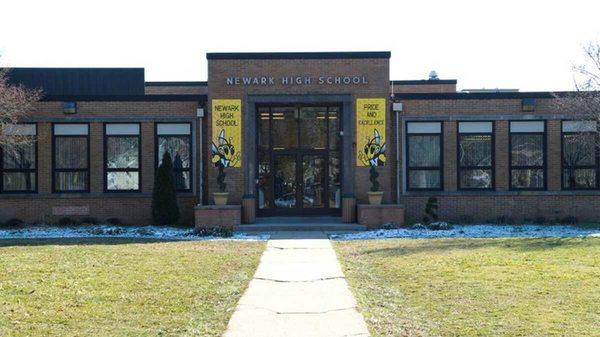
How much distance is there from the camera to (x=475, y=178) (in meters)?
23.5

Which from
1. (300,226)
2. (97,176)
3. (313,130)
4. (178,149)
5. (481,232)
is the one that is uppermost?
(313,130)

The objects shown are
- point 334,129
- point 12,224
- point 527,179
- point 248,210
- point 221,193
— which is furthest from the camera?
point 334,129

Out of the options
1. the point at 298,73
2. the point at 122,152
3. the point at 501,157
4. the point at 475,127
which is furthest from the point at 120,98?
the point at 501,157

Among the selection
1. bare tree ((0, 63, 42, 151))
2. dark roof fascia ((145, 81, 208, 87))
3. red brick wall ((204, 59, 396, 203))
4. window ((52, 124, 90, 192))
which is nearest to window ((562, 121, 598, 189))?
red brick wall ((204, 59, 396, 203))

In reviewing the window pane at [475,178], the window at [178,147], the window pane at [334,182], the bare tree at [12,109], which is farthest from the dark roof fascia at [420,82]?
the bare tree at [12,109]

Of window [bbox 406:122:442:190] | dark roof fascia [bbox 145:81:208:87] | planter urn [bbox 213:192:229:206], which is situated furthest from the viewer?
dark roof fascia [bbox 145:81:208:87]

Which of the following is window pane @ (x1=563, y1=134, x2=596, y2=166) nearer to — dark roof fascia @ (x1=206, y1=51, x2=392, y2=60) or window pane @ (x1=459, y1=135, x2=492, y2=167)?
window pane @ (x1=459, y1=135, x2=492, y2=167)

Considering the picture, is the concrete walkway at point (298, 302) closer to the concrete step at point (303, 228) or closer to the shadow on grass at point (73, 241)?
the shadow on grass at point (73, 241)

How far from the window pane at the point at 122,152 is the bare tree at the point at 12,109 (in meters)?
2.47

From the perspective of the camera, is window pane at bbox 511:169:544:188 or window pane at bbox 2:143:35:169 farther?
window pane at bbox 2:143:35:169

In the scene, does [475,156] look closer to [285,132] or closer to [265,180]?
[285,132]

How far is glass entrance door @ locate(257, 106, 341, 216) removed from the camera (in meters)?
23.6

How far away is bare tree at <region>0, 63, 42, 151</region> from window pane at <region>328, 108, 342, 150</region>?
915cm

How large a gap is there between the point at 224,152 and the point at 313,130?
3011mm
